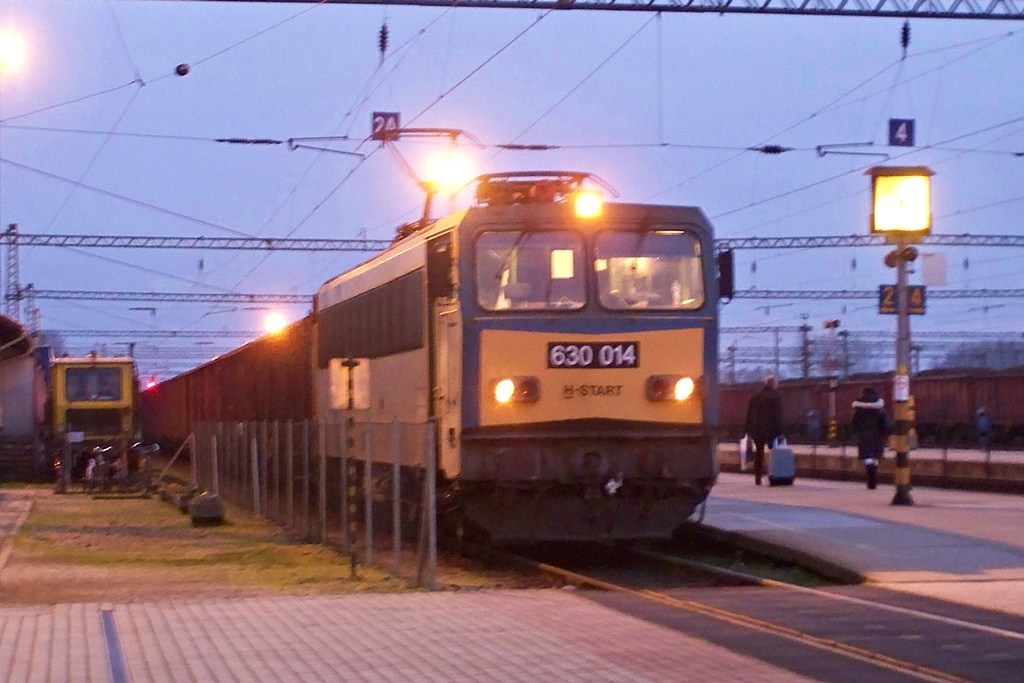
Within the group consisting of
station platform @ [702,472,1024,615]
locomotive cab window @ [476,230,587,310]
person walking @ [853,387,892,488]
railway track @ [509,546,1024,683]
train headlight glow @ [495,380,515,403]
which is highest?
locomotive cab window @ [476,230,587,310]

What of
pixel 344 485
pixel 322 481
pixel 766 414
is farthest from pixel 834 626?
pixel 766 414

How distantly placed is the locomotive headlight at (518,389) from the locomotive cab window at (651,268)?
125 cm

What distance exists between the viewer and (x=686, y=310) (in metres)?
14.7

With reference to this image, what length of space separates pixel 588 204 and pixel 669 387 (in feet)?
6.53

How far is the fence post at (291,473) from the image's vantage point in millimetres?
17859

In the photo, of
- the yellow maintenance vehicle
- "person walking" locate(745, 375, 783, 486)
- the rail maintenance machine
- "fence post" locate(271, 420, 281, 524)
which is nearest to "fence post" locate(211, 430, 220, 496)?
"fence post" locate(271, 420, 281, 524)

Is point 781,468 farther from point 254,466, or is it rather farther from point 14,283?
point 14,283

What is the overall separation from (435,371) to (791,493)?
801cm

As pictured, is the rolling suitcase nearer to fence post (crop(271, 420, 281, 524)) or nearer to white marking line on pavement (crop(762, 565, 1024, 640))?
fence post (crop(271, 420, 281, 524))

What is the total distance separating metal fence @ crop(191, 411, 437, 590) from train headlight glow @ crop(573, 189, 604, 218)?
268 cm

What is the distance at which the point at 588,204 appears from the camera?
14609 millimetres

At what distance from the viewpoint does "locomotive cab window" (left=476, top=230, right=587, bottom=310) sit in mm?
14250

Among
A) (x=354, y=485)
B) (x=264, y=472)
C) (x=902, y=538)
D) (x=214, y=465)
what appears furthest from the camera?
(x=214, y=465)

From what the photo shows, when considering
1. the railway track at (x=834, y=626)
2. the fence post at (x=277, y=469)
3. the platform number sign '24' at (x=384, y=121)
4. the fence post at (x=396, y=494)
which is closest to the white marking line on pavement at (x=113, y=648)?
the fence post at (x=396, y=494)
